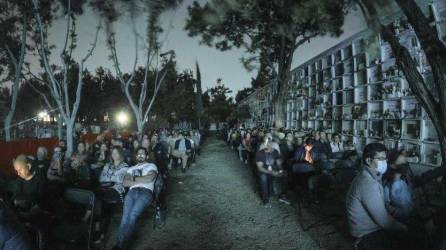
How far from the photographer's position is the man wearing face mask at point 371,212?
127 inches

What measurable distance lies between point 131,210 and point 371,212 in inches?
138

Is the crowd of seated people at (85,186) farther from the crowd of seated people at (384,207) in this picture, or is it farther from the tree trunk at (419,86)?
the tree trunk at (419,86)

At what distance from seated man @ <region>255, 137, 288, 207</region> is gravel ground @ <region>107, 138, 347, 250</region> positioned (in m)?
0.30

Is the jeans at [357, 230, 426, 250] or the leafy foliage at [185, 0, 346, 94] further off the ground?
the leafy foliage at [185, 0, 346, 94]

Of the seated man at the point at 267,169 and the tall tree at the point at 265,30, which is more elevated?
the tall tree at the point at 265,30

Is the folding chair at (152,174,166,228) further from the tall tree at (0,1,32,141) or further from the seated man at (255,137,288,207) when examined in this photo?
the tall tree at (0,1,32,141)

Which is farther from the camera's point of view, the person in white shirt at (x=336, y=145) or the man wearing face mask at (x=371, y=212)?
the person in white shirt at (x=336, y=145)

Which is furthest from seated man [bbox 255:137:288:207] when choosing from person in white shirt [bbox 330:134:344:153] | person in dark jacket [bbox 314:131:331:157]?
person in white shirt [bbox 330:134:344:153]

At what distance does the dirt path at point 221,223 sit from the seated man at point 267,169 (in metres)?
0.31

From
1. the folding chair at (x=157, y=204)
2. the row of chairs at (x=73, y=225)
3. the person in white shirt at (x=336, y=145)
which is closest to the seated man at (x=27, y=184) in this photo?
the row of chairs at (x=73, y=225)

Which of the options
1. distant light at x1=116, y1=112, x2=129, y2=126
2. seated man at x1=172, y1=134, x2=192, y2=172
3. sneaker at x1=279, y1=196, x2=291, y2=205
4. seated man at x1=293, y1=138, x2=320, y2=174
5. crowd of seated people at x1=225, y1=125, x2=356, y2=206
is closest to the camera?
sneaker at x1=279, y1=196, x2=291, y2=205

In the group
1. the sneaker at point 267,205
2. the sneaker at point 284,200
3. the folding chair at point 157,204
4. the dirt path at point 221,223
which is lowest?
the dirt path at point 221,223

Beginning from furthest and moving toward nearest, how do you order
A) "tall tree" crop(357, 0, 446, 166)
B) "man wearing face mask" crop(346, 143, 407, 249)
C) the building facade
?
the building facade
"tall tree" crop(357, 0, 446, 166)
"man wearing face mask" crop(346, 143, 407, 249)

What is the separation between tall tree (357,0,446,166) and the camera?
14.9ft
